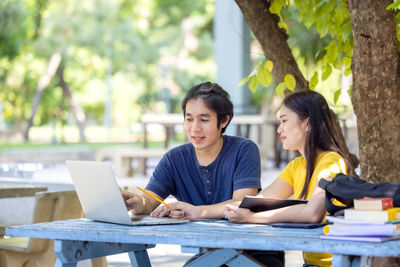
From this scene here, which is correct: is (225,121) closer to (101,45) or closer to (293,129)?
(293,129)

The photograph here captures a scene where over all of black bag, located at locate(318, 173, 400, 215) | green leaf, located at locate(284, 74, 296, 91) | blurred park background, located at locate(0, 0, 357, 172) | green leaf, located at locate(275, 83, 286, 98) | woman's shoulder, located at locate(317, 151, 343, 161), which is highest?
blurred park background, located at locate(0, 0, 357, 172)

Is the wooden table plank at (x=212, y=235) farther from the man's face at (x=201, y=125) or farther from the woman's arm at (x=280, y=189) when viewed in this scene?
the man's face at (x=201, y=125)

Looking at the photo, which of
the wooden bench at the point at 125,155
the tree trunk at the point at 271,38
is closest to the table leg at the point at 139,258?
the tree trunk at the point at 271,38

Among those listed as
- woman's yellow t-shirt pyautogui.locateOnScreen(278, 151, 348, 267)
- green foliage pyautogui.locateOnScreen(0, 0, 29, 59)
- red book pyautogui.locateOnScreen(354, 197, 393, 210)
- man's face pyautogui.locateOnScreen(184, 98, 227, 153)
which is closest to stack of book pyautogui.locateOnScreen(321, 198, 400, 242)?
red book pyautogui.locateOnScreen(354, 197, 393, 210)

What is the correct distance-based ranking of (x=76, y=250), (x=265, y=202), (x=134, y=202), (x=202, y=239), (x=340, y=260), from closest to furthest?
(x=340, y=260), (x=202, y=239), (x=76, y=250), (x=265, y=202), (x=134, y=202)

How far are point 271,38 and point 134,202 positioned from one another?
4.63 ft

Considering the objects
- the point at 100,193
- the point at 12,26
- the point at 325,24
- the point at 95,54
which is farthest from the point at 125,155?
the point at 95,54

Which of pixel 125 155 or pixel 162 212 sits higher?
pixel 162 212

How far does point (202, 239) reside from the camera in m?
2.15

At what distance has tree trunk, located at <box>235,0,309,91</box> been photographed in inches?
153

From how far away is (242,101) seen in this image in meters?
11.1

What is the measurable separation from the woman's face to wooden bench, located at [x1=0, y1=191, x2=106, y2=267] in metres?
1.53

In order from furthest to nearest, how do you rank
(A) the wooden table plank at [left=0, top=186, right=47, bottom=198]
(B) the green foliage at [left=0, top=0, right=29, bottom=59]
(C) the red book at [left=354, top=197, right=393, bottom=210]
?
(B) the green foliage at [left=0, top=0, right=29, bottom=59]
(A) the wooden table plank at [left=0, top=186, right=47, bottom=198]
(C) the red book at [left=354, top=197, right=393, bottom=210]

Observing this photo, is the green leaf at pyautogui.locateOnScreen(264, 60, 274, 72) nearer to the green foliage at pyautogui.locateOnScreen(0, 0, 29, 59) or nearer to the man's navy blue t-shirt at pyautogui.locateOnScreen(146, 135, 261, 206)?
the man's navy blue t-shirt at pyautogui.locateOnScreen(146, 135, 261, 206)
